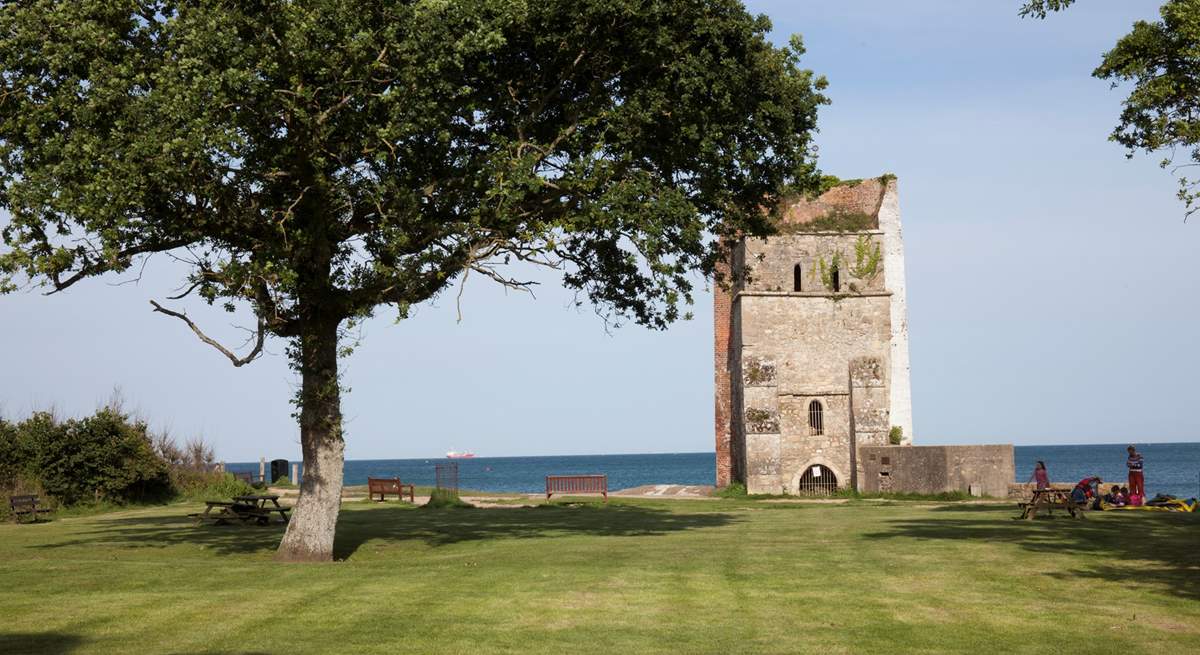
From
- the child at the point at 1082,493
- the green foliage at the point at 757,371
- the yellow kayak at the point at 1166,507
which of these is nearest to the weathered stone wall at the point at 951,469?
the green foliage at the point at 757,371

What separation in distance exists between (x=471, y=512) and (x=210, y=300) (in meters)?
14.0

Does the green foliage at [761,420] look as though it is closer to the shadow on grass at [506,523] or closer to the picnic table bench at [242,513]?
the shadow on grass at [506,523]

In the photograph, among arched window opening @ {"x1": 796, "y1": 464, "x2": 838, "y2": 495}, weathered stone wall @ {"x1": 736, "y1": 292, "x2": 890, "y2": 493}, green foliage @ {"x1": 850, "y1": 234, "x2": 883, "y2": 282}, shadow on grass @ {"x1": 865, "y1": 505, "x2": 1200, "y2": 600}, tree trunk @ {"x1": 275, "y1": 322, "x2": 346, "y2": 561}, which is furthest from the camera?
green foliage @ {"x1": 850, "y1": 234, "x2": 883, "y2": 282}

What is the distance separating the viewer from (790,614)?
12742 mm

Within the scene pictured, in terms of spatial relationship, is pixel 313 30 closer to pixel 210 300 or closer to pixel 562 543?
pixel 210 300

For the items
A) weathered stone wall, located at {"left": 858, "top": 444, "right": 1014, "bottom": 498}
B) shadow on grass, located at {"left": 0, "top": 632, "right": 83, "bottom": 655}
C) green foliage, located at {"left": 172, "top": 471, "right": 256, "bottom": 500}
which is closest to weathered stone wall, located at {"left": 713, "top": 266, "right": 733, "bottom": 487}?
weathered stone wall, located at {"left": 858, "top": 444, "right": 1014, "bottom": 498}

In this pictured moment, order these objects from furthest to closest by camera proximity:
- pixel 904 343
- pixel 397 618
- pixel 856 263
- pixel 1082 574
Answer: pixel 904 343 < pixel 856 263 < pixel 1082 574 < pixel 397 618

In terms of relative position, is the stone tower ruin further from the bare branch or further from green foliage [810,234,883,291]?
the bare branch

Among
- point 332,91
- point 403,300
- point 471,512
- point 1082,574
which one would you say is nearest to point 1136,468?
point 1082,574

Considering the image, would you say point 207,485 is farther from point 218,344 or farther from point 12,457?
point 218,344

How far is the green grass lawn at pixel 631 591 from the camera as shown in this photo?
1144 centimetres

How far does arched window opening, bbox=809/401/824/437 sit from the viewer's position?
145 feet

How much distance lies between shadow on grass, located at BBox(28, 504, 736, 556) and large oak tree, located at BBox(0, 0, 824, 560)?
3.50 metres

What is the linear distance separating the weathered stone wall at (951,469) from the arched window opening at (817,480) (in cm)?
361
